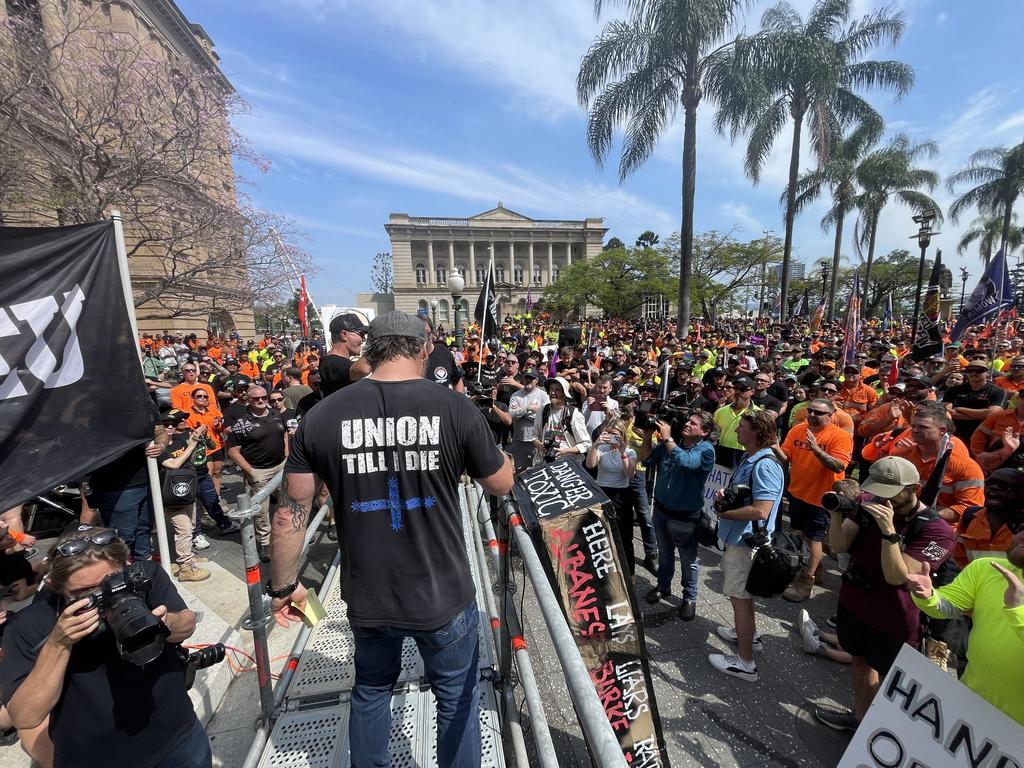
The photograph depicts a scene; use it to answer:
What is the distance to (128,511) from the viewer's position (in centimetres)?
387

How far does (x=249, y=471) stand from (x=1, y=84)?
11.3m

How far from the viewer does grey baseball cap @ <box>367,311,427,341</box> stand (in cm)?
191

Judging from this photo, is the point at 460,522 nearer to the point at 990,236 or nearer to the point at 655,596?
the point at 655,596

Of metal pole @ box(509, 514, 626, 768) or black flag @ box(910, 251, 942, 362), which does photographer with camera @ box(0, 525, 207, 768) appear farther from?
black flag @ box(910, 251, 942, 362)

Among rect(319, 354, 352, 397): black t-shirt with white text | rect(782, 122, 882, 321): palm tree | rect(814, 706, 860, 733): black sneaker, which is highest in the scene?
rect(782, 122, 882, 321): palm tree

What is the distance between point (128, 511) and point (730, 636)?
17.2ft

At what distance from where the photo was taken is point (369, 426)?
174 cm

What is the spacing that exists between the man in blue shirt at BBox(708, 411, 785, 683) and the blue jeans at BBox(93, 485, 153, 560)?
188 inches

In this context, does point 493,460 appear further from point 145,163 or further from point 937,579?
point 145,163

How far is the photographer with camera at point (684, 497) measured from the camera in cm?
385

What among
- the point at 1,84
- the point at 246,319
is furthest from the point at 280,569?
the point at 246,319

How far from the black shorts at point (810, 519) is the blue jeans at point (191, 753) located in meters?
4.99

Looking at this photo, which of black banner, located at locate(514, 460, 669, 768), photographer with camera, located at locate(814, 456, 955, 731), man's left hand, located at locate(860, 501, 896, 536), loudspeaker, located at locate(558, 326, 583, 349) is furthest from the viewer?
loudspeaker, located at locate(558, 326, 583, 349)

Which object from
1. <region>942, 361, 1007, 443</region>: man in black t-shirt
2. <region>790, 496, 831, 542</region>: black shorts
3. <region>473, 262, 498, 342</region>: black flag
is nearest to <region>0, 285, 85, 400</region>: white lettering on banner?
<region>790, 496, 831, 542</region>: black shorts
